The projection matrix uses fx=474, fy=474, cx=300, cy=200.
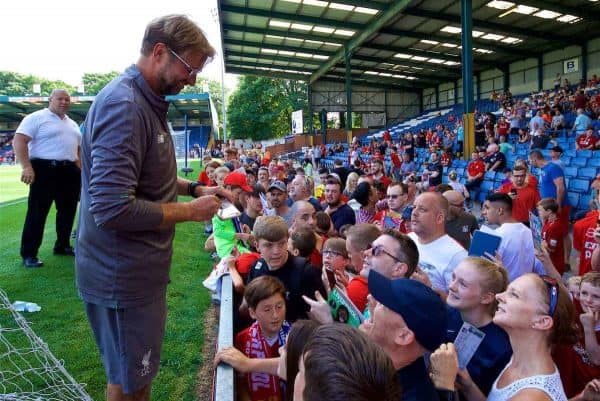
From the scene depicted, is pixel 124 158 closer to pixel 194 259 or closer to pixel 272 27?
pixel 194 259

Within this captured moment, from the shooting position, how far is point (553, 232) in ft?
20.4

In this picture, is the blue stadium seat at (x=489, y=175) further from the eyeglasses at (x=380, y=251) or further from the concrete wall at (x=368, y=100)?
the concrete wall at (x=368, y=100)

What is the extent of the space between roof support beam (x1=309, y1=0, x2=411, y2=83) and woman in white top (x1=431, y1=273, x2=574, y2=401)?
19.3 m

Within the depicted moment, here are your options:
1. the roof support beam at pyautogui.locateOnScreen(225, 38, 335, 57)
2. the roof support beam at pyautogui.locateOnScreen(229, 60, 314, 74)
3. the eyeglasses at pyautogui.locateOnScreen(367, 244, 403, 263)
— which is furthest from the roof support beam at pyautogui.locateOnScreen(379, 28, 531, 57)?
the eyeglasses at pyautogui.locateOnScreen(367, 244, 403, 263)

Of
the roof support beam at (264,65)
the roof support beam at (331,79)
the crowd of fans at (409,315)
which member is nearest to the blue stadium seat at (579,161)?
the crowd of fans at (409,315)

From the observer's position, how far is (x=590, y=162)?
36.7ft

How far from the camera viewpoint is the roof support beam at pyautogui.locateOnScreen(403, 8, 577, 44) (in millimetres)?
21578

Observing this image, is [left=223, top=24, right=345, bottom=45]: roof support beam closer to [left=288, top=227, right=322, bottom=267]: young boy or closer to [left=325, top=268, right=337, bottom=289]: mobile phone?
[left=288, top=227, right=322, bottom=267]: young boy

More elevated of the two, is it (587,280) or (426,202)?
(426,202)

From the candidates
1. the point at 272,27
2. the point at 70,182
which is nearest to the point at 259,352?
the point at 70,182

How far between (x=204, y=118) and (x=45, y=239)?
49376mm

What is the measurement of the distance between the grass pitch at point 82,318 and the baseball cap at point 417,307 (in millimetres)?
1986

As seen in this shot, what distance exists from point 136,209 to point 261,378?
1.37 m

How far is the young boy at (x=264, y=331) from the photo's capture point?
8.82ft
